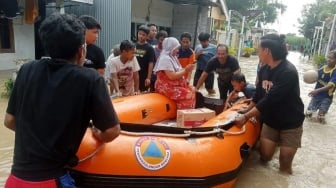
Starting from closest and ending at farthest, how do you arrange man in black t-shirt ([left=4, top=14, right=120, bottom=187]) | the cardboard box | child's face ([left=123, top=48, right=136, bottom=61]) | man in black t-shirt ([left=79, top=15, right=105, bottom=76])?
man in black t-shirt ([left=4, top=14, right=120, bottom=187])
man in black t-shirt ([left=79, top=15, right=105, bottom=76])
the cardboard box
child's face ([left=123, top=48, right=136, bottom=61])

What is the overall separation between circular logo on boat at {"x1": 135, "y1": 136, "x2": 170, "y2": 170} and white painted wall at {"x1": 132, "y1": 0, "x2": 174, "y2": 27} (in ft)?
31.3

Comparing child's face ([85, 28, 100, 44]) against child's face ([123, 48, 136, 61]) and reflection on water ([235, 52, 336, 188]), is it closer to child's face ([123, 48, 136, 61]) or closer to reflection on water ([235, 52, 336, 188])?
child's face ([123, 48, 136, 61])

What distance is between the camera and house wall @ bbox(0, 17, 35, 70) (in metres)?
7.93

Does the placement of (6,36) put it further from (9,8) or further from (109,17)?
(109,17)

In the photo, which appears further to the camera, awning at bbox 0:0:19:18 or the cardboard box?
awning at bbox 0:0:19:18

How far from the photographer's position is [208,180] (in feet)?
7.86

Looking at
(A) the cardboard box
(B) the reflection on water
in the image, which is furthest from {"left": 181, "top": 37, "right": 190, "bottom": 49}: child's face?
(B) the reflection on water

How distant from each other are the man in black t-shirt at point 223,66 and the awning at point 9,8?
4351 mm

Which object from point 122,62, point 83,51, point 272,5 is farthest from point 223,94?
point 272,5

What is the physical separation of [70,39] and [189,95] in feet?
8.99

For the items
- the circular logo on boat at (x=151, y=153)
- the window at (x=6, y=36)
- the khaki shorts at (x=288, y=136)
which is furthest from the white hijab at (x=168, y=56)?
the window at (x=6, y=36)

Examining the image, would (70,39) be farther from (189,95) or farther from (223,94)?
(223,94)

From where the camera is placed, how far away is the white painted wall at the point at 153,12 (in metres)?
11.4

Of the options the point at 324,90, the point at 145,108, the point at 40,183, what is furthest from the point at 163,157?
the point at 324,90
